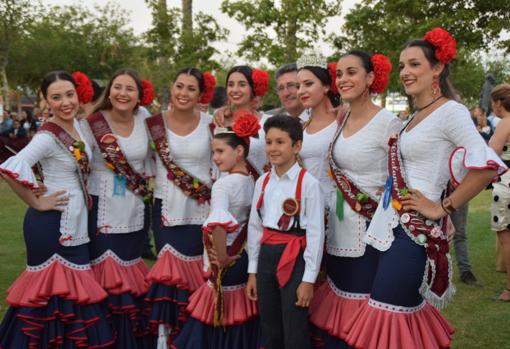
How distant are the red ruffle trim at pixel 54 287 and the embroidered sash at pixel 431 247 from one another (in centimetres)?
229

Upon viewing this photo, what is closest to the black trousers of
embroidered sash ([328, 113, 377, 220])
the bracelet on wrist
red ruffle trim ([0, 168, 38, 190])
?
embroidered sash ([328, 113, 377, 220])

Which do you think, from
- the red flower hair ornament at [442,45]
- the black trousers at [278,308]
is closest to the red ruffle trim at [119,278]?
the black trousers at [278,308]

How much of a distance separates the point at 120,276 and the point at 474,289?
4180 millimetres

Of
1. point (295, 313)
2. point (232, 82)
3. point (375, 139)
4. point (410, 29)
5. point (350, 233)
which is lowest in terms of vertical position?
point (295, 313)

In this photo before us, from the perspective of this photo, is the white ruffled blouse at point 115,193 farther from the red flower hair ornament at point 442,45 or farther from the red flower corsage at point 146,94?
the red flower hair ornament at point 442,45

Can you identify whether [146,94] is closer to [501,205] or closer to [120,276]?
[120,276]

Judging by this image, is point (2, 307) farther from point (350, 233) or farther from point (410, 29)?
point (410, 29)

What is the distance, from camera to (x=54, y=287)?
4.11 metres

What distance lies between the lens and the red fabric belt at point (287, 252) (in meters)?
3.57

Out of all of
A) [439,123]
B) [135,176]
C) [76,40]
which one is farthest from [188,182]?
[76,40]

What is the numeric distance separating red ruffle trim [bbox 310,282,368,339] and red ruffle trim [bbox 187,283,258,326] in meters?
0.47

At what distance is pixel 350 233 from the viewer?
147 inches

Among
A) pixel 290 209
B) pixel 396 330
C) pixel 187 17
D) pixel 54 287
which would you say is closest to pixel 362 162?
pixel 290 209

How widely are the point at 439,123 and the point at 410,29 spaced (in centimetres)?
1341
